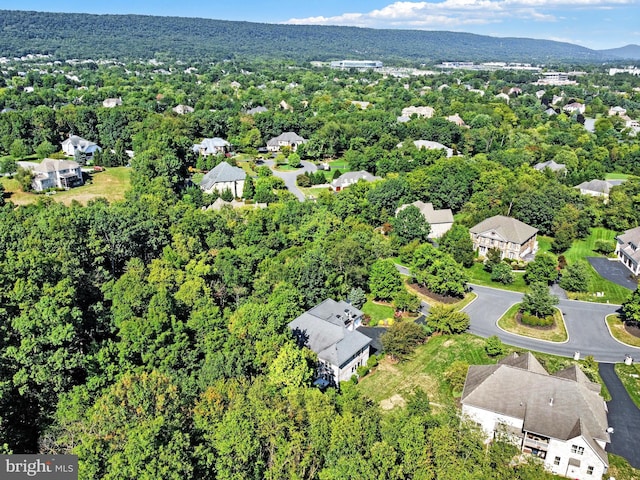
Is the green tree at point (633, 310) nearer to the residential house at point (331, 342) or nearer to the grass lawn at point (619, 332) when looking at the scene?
the grass lawn at point (619, 332)

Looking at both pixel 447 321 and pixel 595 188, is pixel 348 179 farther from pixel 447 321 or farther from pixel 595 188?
pixel 447 321

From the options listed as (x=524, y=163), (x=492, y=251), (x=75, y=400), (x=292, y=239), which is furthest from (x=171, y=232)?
(x=524, y=163)

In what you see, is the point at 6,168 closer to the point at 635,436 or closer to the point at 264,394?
the point at 264,394

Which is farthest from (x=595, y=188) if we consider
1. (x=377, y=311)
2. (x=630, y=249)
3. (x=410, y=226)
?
(x=377, y=311)

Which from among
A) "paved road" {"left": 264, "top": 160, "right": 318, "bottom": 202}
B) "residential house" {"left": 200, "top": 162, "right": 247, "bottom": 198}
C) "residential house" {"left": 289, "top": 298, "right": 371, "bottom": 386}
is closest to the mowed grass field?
"residential house" {"left": 200, "top": 162, "right": 247, "bottom": 198}

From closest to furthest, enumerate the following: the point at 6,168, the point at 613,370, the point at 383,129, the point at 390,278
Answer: the point at 613,370
the point at 390,278
the point at 6,168
the point at 383,129

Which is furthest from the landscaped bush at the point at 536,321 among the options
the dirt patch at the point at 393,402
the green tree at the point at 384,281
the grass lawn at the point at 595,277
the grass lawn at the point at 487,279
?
the dirt patch at the point at 393,402

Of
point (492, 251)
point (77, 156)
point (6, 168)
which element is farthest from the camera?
point (77, 156)
